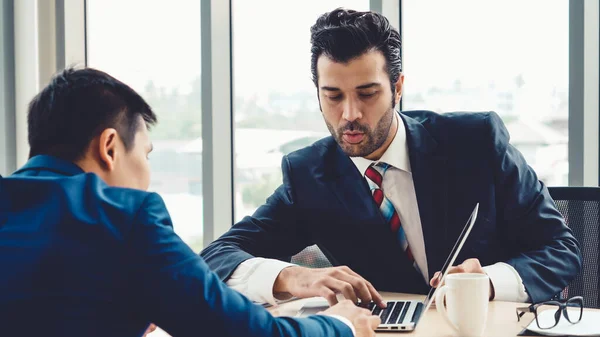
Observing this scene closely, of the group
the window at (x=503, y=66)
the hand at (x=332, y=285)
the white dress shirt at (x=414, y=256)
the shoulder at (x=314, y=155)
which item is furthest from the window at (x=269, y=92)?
the hand at (x=332, y=285)

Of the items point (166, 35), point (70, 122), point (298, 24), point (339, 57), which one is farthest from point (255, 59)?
point (70, 122)

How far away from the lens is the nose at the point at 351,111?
1.97 metres

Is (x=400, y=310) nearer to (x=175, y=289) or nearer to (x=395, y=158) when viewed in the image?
(x=395, y=158)

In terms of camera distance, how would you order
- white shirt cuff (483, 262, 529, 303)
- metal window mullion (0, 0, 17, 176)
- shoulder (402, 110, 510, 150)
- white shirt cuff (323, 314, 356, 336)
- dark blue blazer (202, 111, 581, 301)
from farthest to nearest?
metal window mullion (0, 0, 17, 176) < shoulder (402, 110, 510, 150) < dark blue blazer (202, 111, 581, 301) < white shirt cuff (483, 262, 529, 303) < white shirt cuff (323, 314, 356, 336)

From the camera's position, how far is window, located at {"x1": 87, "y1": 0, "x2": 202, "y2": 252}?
3.15m

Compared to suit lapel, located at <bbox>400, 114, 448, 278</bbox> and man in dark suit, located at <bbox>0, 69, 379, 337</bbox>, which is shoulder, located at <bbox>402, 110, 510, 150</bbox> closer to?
suit lapel, located at <bbox>400, 114, 448, 278</bbox>

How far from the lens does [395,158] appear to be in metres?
2.04

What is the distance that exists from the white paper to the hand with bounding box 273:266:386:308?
0.34m

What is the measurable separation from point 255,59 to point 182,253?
2.12 m

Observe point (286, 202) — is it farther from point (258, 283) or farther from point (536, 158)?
point (536, 158)

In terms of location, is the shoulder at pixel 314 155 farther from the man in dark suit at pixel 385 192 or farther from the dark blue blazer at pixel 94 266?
the dark blue blazer at pixel 94 266

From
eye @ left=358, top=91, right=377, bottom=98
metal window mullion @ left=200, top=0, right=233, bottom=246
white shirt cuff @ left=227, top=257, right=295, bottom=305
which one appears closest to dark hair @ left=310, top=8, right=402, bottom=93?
eye @ left=358, top=91, right=377, bottom=98

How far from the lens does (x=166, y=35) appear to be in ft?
10.5

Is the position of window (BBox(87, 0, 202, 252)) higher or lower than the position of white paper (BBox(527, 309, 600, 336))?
higher
